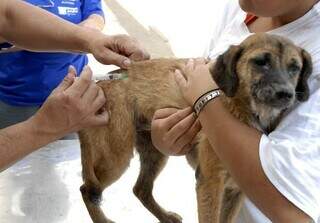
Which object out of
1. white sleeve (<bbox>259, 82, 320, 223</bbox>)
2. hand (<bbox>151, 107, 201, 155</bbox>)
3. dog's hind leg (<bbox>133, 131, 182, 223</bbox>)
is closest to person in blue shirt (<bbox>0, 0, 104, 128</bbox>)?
dog's hind leg (<bbox>133, 131, 182, 223</bbox>)

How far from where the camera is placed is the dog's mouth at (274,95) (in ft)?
4.27

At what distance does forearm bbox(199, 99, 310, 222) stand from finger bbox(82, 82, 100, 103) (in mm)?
406

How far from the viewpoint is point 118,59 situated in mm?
1854

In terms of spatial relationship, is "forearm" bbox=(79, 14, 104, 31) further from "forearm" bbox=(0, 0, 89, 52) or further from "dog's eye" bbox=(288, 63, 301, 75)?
"dog's eye" bbox=(288, 63, 301, 75)

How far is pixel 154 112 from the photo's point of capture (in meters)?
1.88

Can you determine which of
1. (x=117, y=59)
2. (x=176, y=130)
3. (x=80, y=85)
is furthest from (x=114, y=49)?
(x=176, y=130)

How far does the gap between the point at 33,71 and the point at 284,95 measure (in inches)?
57.7

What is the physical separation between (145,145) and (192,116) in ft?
1.68

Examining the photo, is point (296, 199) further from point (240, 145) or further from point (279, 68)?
point (279, 68)

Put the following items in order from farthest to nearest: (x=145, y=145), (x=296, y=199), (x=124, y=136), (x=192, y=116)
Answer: (x=145, y=145) < (x=124, y=136) < (x=192, y=116) < (x=296, y=199)

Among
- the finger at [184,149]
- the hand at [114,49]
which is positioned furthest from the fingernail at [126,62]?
the finger at [184,149]

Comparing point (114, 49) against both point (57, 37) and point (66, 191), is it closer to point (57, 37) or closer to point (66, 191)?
point (57, 37)

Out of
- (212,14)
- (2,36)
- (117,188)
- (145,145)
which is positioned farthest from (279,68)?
(212,14)

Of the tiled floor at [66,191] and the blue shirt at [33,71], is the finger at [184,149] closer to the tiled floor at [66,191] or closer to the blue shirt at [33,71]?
the tiled floor at [66,191]
